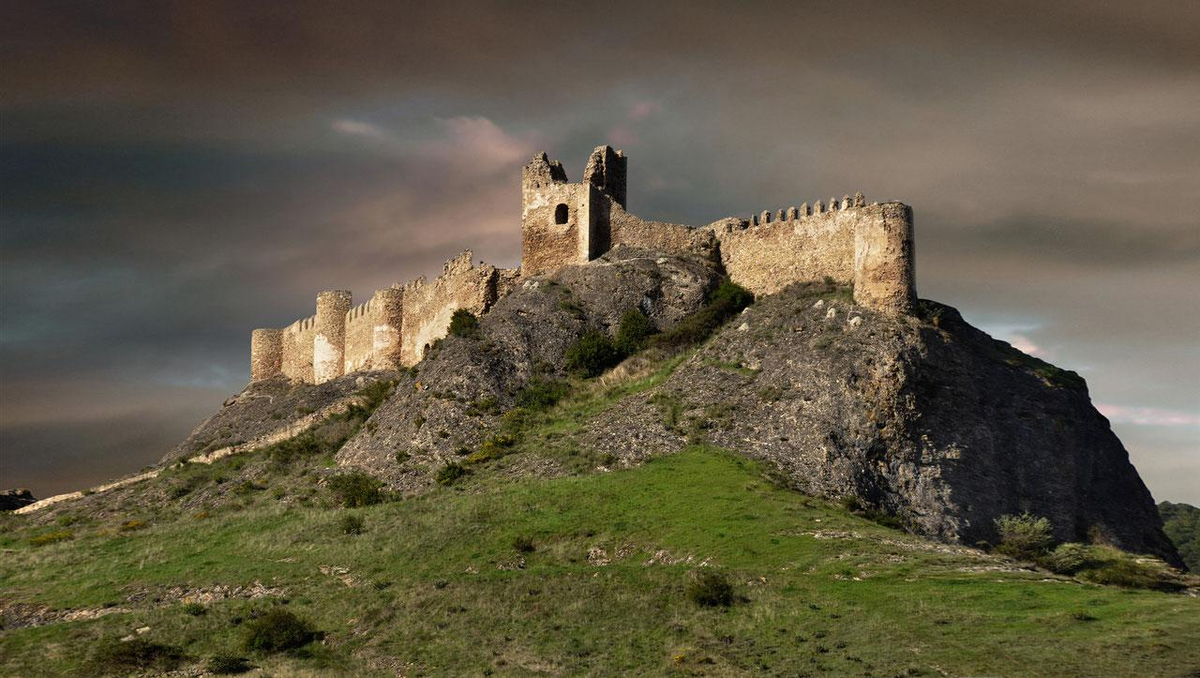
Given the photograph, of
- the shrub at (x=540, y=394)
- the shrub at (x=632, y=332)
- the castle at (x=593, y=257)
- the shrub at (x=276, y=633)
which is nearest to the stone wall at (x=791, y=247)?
the castle at (x=593, y=257)

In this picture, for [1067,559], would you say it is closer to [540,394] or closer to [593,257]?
[540,394]

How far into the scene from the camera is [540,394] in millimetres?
68375

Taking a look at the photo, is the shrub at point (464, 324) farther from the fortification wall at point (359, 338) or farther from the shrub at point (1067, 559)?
the shrub at point (1067, 559)

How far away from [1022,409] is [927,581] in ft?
91.1

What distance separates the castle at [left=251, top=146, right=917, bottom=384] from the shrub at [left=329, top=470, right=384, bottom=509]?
20499mm

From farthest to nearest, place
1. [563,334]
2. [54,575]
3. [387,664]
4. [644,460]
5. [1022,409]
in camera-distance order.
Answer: [563,334] → [1022,409] → [644,460] → [54,575] → [387,664]

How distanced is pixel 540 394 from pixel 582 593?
90.1 feet

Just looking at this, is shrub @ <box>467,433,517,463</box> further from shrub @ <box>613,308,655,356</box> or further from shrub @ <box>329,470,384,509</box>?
shrub @ <box>613,308,655,356</box>

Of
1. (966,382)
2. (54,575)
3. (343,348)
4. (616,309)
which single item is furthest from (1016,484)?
(343,348)

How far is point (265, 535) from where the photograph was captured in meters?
53.8

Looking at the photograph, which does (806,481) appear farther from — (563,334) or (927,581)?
(563,334)

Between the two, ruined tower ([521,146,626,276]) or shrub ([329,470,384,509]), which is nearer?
shrub ([329,470,384,509])

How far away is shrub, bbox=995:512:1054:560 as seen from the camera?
51.3 metres

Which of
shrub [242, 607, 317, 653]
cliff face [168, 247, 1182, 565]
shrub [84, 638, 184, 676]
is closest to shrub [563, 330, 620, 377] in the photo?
cliff face [168, 247, 1182, 565]
